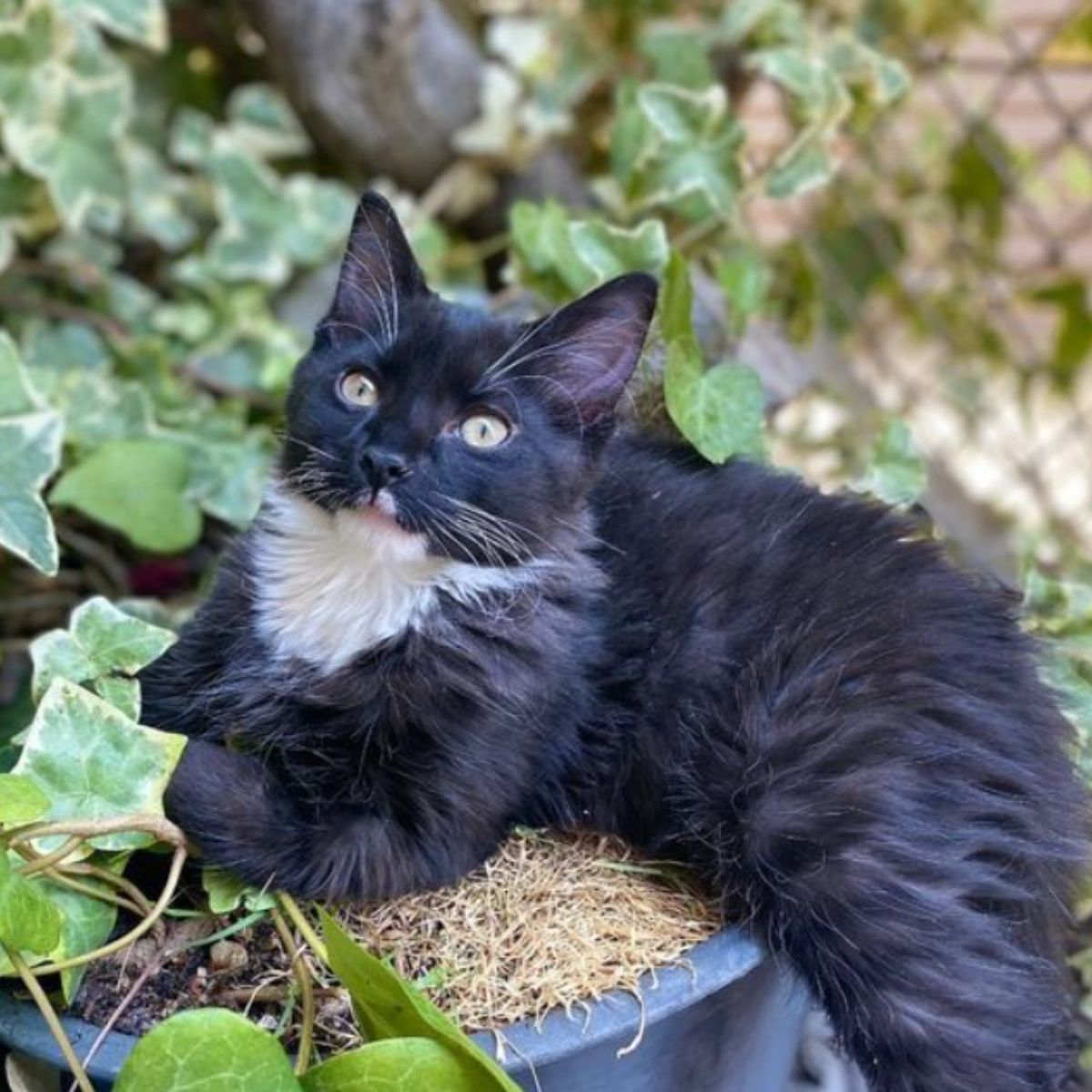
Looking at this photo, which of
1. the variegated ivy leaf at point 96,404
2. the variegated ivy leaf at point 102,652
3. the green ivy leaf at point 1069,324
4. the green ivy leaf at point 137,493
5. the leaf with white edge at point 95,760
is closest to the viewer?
the leaf with white edge at point 95,760

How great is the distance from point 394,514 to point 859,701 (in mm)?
358

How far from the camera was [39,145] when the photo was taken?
1.84 metres

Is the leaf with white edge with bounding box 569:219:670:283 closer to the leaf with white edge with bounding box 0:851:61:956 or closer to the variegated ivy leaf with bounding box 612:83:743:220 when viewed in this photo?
the variegated ivy leaf with bounding box 612:83:743:220

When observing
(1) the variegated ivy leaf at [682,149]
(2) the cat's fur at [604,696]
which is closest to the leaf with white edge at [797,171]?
(1) the variegated ivy leaf at [682,149]

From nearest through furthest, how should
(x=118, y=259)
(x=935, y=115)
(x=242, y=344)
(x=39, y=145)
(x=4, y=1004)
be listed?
(x=4, y=1004), (x=39, y=145), (x=242, y=344), (x=118, y=259), (x=935, y=115)

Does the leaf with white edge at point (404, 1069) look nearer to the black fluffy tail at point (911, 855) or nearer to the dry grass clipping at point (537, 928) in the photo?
the dry grass clipping at point (537, 928)

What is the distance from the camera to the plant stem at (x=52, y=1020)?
866 millimetres

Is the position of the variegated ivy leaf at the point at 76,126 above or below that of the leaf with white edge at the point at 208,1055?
above

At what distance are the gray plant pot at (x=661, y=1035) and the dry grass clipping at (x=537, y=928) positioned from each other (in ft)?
0.05

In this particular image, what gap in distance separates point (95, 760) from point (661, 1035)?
424 millimetres

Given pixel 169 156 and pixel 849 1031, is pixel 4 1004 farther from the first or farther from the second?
pixel 169 156

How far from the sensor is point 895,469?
140 cm

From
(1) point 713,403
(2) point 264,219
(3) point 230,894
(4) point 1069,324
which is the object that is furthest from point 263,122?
(3) point 230,894

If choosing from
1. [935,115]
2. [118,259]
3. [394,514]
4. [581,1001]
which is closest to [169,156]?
[118,259]
